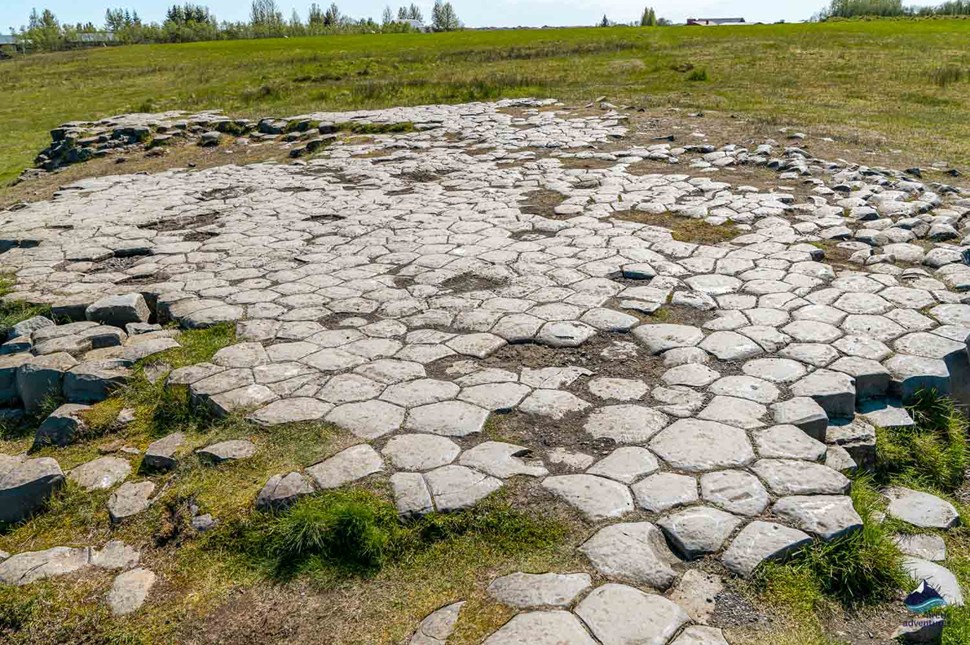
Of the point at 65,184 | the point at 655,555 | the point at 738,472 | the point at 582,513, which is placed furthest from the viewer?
the point at 65,184

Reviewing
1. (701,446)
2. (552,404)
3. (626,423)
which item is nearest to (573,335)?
(552,404)

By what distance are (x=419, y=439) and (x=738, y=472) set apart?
1.42 metres

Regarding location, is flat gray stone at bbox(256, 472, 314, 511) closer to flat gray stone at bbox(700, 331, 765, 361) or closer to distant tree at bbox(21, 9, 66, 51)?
flat gray stone at bbox(700, 331, 765, 361)

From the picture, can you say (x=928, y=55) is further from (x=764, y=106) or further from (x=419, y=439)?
(x=419, y=439)

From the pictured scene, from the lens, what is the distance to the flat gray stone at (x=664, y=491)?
3.01 metres

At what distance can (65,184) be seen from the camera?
10.2 metres

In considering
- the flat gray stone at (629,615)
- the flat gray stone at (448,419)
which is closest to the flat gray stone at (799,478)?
the flat gray stone at (629,615)

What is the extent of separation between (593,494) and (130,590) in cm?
183

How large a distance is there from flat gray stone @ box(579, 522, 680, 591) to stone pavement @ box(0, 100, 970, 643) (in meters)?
0.01

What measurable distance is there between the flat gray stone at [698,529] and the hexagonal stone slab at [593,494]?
19cm

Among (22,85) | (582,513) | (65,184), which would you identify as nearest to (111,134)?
(65,184)

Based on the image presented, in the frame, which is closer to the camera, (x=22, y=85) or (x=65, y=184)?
(x=65, y=184)

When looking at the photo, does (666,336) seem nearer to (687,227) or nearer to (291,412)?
(291,412)

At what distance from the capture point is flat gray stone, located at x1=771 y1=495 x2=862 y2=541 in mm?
2850
